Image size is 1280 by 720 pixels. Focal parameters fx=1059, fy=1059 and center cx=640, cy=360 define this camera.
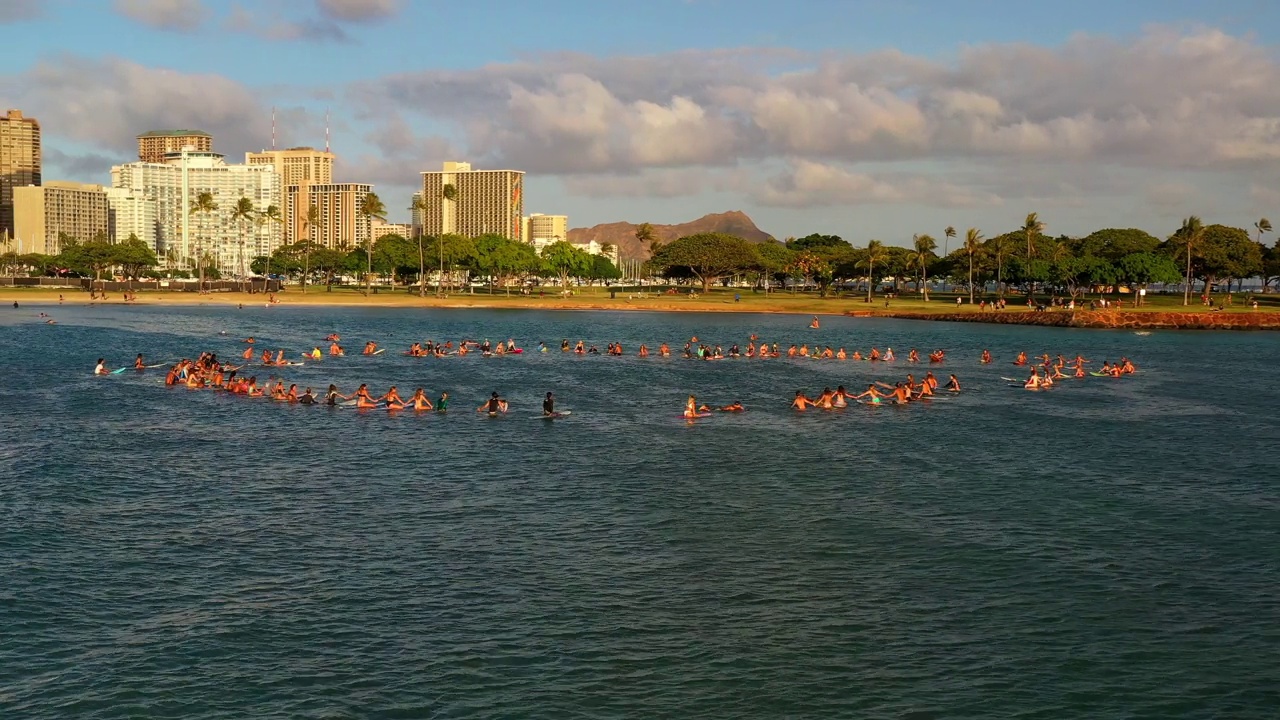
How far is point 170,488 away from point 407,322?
100m

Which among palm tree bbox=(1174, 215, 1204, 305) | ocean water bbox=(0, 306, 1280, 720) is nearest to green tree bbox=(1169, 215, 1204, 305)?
palm tree bbox=(1174, 215, 1204, 305)

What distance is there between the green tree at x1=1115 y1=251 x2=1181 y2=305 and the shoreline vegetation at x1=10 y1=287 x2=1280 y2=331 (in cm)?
414

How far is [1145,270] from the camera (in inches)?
6865

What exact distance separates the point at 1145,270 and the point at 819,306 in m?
54.0

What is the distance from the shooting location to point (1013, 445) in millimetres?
46219

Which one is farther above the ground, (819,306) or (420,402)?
(819,306)

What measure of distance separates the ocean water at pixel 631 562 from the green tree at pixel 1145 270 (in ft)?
430

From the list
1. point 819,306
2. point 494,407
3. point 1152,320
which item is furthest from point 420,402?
point 819,306

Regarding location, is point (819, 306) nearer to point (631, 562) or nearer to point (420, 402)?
point (420, 402)

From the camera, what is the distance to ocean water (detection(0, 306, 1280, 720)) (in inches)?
776

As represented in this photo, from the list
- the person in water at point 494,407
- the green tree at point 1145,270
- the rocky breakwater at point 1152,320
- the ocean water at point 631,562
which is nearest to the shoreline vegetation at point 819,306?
the rocky breakwater at point 1152,320

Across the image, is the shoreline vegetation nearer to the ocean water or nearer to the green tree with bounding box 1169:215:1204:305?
the green tree with bounding box 1169:215:1204:305

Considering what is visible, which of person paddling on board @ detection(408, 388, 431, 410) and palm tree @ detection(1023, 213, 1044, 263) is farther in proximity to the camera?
palm tree @ detection(1023, 213, 1044, 263)

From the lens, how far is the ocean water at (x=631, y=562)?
19.7 m
